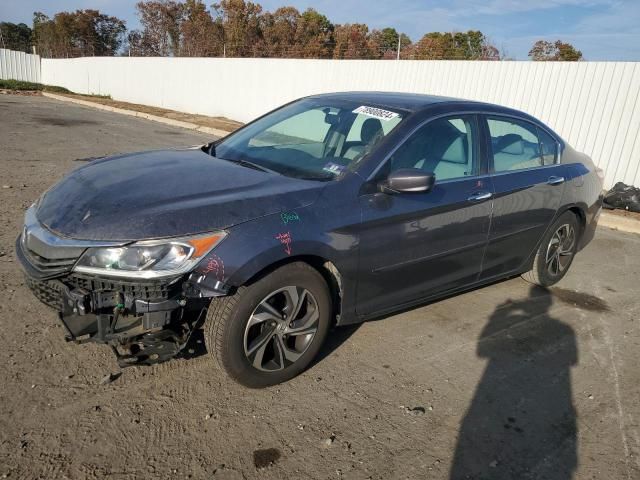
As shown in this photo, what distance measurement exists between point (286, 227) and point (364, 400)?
44.5 inches

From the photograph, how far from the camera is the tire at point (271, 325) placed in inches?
107

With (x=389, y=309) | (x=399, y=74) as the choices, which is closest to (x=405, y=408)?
(x=389, y=309)

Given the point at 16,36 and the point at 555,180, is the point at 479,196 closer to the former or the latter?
the point at 555,180

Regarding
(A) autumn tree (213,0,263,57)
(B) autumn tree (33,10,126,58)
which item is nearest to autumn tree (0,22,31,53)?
(B) autumn tree (33,10,126,58)

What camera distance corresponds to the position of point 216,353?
2.77 metres

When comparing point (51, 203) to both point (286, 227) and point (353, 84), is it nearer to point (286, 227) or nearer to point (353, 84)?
point (286, 227)

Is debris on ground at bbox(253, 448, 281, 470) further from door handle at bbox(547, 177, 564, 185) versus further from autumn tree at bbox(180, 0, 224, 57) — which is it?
autumn tree at bbox(180, 0, 224, 57)

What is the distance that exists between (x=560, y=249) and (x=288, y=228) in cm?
320

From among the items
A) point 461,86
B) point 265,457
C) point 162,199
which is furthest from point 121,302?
point 461,86

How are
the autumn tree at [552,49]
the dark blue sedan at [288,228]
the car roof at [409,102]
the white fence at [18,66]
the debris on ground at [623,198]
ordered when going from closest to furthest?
the dark blue sedan at [288,228] → the car roof at [409,102] → the debris on ground at [623,198] → the autumn tree at [552,49] → the white fence at [18,66]

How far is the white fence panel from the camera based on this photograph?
8969mm

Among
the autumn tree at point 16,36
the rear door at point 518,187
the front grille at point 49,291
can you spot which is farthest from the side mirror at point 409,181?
the autumn tree at point 16,36

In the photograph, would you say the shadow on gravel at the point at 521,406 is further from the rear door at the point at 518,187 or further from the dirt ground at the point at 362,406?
the rear door at the point at 518,187

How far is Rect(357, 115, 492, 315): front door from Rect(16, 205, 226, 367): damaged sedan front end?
105 centimetres
